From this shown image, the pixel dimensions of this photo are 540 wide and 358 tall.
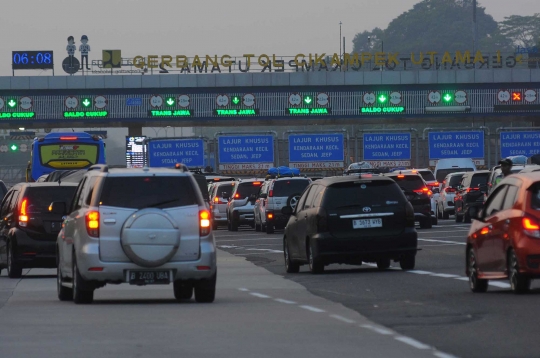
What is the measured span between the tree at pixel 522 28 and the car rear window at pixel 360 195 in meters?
173

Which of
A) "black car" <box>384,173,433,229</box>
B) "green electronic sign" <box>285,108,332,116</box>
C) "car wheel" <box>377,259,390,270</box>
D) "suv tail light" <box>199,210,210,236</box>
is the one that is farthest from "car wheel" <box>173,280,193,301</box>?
"green electronic sign" <box>285,108,332,116</box>

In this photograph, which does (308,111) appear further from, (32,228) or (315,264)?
(315,264)

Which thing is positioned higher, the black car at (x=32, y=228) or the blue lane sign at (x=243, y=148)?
the blue lane sign at (x=243, y=148)

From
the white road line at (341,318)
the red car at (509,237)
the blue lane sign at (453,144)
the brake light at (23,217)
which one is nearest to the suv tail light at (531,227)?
the red car at (509,237)

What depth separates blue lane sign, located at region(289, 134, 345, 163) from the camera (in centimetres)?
6588

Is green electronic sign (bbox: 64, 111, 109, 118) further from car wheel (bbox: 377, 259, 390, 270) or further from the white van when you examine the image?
car wheel (bbox: 377, 259, 390, 270)

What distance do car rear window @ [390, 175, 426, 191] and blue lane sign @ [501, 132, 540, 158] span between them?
29.7 metres

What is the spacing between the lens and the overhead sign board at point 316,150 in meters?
65.9

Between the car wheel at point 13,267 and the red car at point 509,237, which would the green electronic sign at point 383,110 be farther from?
the red car at point 509,237

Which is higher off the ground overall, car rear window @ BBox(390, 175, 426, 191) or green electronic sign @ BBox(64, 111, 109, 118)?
green electronic sign @ BBox(64, 111, 109, 118)

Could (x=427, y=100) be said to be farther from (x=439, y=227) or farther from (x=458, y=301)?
(x=458, y=301)

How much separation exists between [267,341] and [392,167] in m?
56.7

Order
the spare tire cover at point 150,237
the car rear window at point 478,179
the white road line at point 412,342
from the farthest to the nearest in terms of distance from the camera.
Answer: the car rear window at point 478,179, the spare tire cover at point 150,237, the white road line at point 412,342

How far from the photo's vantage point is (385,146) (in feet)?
219
